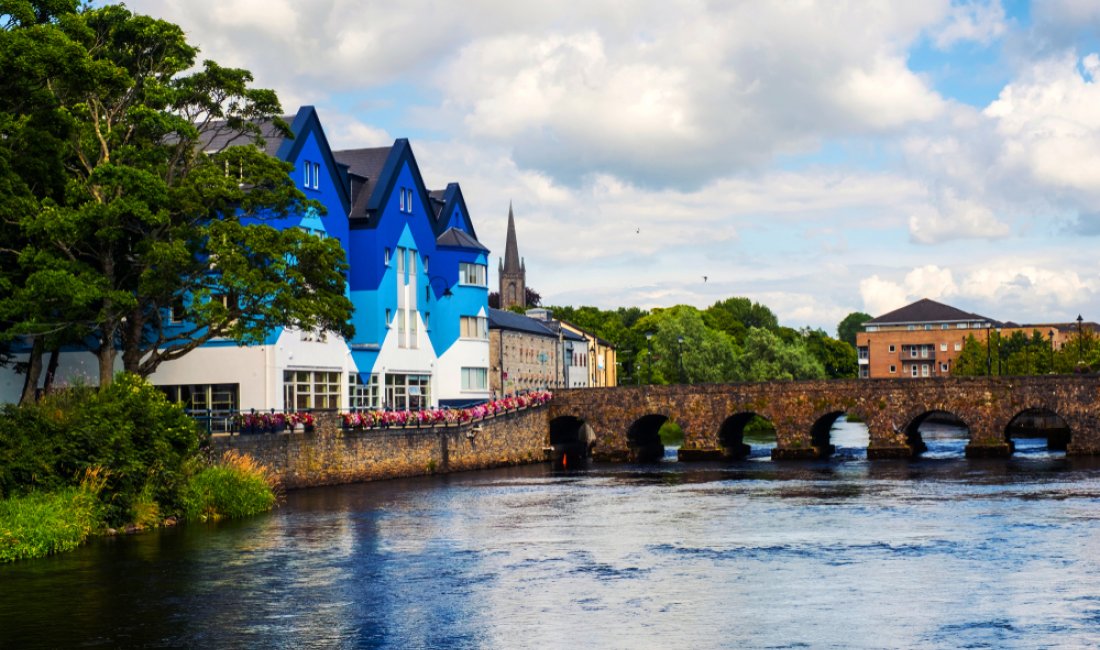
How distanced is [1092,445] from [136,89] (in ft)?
188

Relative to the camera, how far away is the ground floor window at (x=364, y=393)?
74750mm

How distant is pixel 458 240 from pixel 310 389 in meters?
19.8

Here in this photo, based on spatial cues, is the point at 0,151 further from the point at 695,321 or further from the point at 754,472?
the point at 695,321

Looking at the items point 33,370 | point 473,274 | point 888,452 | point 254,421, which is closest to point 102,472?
Result: point 254,421

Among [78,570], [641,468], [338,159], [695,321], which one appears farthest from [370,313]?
[695,321]

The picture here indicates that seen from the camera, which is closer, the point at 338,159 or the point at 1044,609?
the point at 1044,609

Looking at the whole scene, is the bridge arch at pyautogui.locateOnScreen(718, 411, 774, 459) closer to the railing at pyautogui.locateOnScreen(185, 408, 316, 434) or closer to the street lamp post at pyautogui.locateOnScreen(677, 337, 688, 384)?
the railing at pyautogui.locateOnScreen(185, 408, 316, 434)

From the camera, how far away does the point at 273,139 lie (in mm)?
69188

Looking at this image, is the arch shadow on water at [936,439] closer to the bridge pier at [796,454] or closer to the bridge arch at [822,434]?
the bridge arch at [822,434]

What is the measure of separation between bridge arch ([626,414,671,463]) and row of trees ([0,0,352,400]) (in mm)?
36329

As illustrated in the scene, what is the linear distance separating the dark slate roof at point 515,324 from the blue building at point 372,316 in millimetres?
25632

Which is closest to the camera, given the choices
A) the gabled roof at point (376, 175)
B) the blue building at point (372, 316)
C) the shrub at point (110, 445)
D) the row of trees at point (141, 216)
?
the shrub at point (110, 445)

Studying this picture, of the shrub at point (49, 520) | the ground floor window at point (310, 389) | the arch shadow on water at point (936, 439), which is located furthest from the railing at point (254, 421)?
the arch shadow on water at point (936, 439)

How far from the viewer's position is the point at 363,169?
80688mm
